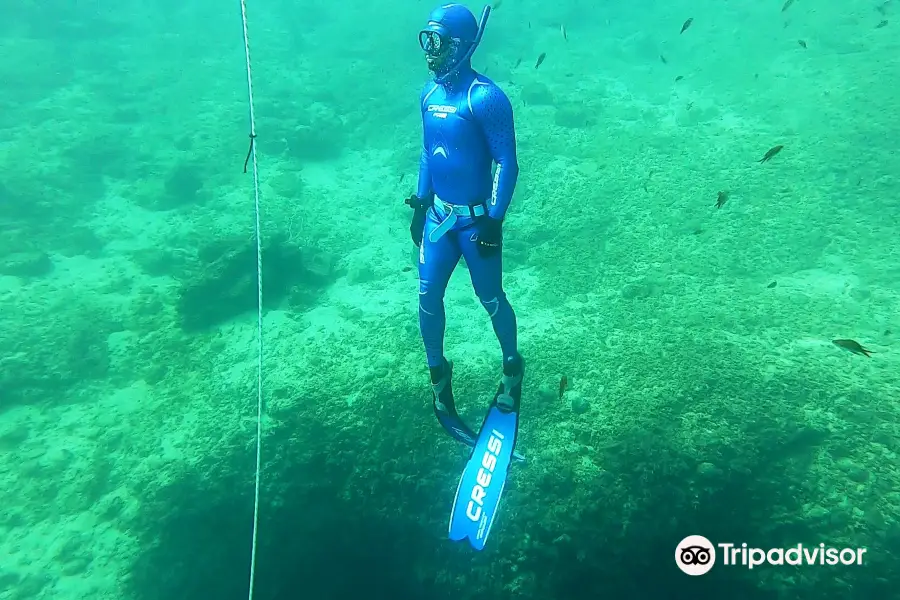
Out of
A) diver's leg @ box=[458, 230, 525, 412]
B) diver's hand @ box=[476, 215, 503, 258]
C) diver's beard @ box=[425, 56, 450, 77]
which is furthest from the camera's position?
diver's leg @ box=[458, 230, 525, 412]

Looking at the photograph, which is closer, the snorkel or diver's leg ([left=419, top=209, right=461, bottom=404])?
the snorkel

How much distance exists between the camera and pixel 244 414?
621 centimetres

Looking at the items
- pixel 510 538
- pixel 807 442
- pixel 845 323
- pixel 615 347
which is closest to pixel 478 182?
pixel 510 538

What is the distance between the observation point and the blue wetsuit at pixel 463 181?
3.47 m

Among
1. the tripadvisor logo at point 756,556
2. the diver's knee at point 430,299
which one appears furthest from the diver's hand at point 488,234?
the tripadvisor logo at point 756,556

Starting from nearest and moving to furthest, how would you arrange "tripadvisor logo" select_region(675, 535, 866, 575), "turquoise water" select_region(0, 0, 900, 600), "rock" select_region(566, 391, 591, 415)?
"tripadvisor logo" select_region(675, 535, 866, 575) < "turquoise water" select_region(0, 0, 900, 600) < "rock" select_region(566, 391, 591, 415)

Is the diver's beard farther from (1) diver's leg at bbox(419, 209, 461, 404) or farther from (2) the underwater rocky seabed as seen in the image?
(2) the underwater rocky seabed

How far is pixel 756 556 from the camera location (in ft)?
12.6

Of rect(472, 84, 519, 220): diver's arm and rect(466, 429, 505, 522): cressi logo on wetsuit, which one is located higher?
rect(472, 84, 519, 220): diver's arm

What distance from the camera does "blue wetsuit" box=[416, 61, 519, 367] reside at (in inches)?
137

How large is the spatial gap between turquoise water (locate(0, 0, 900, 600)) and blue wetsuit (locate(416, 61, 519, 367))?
1902mm

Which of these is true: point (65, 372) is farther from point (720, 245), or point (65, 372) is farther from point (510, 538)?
point (720, 245)

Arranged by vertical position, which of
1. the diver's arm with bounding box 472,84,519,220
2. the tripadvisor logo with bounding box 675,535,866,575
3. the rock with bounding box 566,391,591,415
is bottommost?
the tripadvisor logo with bounding box 675,535,866,575

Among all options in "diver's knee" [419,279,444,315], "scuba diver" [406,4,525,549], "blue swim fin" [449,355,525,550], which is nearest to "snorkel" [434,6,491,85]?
"scuba diver" [406,4,525,549]
